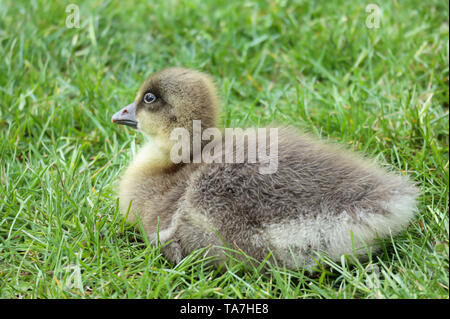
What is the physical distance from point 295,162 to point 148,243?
2.37 ft

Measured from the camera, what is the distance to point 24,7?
4.29 m

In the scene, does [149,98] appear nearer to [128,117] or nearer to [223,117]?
[128,117]

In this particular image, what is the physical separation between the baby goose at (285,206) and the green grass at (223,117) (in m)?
0.09

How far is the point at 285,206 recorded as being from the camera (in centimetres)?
227

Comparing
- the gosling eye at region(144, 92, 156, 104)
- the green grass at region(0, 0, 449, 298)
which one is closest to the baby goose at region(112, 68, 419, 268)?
the green grass at region(0, 0, 449, 298)

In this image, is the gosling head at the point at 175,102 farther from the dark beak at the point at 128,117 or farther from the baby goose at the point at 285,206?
the baby goose at the point at 285,206

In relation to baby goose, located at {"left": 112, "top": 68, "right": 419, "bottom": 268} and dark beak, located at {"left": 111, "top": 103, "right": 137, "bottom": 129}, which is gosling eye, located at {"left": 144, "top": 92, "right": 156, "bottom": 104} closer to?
dark beak, located at {"left": 111, "top": 103, "right": 137, "bottom": 129}

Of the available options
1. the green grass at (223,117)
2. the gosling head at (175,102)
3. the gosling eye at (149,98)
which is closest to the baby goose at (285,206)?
the green grass at (223,117)

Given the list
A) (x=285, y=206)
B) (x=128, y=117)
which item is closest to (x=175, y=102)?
(x=128, y=117)

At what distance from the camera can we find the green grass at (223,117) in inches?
91.4

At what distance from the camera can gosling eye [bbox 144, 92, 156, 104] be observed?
105 inches

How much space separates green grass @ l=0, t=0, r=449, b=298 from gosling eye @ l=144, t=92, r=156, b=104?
401mm
